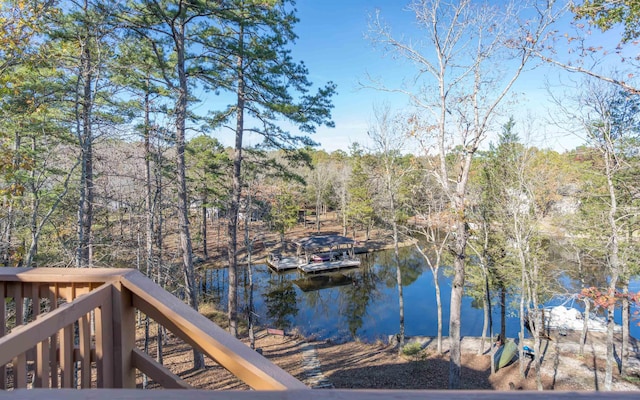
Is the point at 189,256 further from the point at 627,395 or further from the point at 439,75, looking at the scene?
the point at 627,395

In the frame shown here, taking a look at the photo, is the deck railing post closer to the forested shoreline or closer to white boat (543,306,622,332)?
the forested shoreline

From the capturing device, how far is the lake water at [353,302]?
45.4 ft

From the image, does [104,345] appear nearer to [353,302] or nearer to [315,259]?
[353,302]

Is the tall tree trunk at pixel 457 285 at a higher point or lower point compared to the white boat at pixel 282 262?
higher

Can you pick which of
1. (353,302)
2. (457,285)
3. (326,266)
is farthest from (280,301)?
(457,285)

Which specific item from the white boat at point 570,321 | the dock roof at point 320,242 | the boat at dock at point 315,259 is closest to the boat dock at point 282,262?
the boat at dock at point 315,259

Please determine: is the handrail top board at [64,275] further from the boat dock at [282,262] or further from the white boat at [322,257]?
the boat dock at [282,262]

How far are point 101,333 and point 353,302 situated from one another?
16438 millimetres

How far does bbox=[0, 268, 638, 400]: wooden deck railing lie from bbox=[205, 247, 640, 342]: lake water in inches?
426

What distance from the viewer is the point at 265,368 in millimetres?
956

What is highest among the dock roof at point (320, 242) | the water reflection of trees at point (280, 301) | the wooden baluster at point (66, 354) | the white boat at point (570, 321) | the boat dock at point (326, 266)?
the wooden baluster at point (66, 354)

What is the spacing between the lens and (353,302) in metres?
16.9

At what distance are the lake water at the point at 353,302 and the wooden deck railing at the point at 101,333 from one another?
35.4 feet

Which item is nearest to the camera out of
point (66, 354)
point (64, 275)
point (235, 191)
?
point (66, 354)
